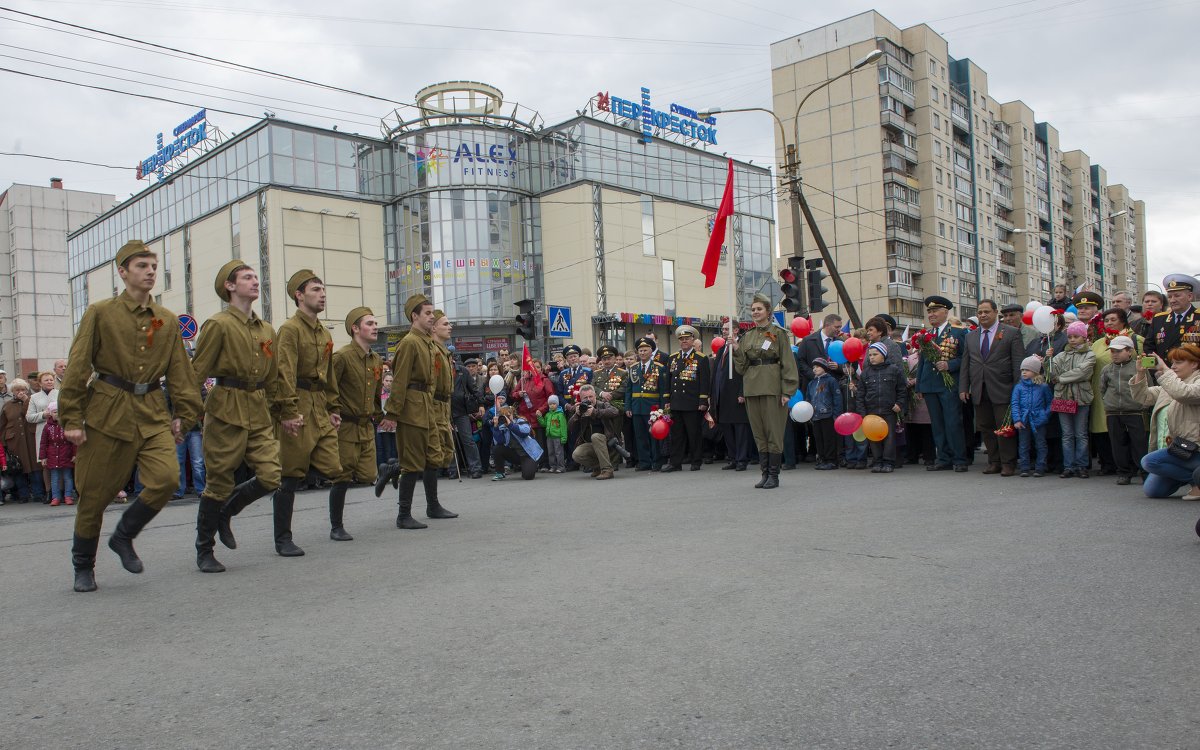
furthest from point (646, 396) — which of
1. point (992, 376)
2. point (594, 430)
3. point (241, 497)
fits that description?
point (241, 497)

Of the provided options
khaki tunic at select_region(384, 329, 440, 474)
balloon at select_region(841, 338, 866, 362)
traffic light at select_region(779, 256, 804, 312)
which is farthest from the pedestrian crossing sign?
khaki tunic at select_region(384, 329, 440, 474)

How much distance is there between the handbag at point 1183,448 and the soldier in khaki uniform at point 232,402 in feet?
23.9

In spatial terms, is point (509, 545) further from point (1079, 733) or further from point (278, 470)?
point (1079, 733)

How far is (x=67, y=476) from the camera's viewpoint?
14070 millimetres

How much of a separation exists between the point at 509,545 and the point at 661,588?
2.08 meters

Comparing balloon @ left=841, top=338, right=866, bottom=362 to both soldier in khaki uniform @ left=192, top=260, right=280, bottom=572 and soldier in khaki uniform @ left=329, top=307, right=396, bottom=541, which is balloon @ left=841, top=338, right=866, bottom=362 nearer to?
soldier in khaki uniform @ left=329, top=307, right=396, bottom=541

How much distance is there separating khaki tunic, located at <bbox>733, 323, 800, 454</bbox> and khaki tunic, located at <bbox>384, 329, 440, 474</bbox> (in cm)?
406

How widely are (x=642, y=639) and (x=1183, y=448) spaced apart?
5971 mm

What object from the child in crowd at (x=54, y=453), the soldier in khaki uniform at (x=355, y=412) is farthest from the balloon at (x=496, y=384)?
the soldier in khaki uniform at (x=355, y=412)

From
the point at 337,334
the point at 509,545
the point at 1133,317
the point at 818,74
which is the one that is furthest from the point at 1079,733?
the point at 818,74

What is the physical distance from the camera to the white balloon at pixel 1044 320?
11031 millimetres

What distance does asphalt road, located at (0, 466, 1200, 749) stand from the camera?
3219mm

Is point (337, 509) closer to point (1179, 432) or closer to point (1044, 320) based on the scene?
point (1179, 432)

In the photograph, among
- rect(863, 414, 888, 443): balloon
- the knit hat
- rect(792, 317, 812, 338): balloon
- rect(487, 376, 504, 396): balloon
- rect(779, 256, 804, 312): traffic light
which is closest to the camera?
the knit hat
